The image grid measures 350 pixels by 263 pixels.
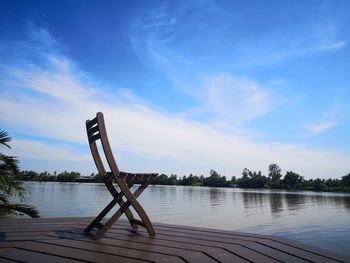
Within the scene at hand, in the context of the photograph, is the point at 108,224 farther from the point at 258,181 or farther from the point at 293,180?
A: the point at 258,181

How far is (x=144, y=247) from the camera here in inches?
135

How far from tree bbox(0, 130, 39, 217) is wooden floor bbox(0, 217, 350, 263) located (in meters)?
2.61

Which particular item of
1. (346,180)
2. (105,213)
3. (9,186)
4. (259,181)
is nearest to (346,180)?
(346,180)

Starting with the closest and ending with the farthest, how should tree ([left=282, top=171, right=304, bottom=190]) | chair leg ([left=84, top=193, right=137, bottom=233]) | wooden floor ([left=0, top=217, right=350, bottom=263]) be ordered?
wooden floor ([left=0, top=217, right=350, bottom=263]), chair leg ([left=84, top=193, right=137, bottom=233]), tree ([left=282, top=171, right=304, bottom=190])

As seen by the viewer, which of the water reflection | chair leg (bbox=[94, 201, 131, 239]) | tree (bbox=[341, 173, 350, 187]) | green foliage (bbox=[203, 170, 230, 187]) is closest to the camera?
chair leg (bbox=[94, 201, 131, 239])

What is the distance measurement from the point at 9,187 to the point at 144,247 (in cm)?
506

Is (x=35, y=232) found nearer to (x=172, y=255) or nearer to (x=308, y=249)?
(x=172, y=255)

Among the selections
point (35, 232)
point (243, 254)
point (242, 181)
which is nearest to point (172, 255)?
point (243, 254)

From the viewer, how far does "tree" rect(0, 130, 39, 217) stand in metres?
6.99

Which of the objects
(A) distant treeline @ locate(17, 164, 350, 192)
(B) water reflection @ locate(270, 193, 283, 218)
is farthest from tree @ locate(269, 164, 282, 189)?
(B) water reflection @ locate(270, 193, 283, 218)

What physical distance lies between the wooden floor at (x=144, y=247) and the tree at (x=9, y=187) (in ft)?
8.55

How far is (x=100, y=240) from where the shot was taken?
3793mm

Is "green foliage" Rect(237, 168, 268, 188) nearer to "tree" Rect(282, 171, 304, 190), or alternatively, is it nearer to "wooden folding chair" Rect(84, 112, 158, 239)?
"tree" Rect(282, 171, 304, 190)

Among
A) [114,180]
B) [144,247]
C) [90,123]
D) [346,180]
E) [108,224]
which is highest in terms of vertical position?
[346,180]
